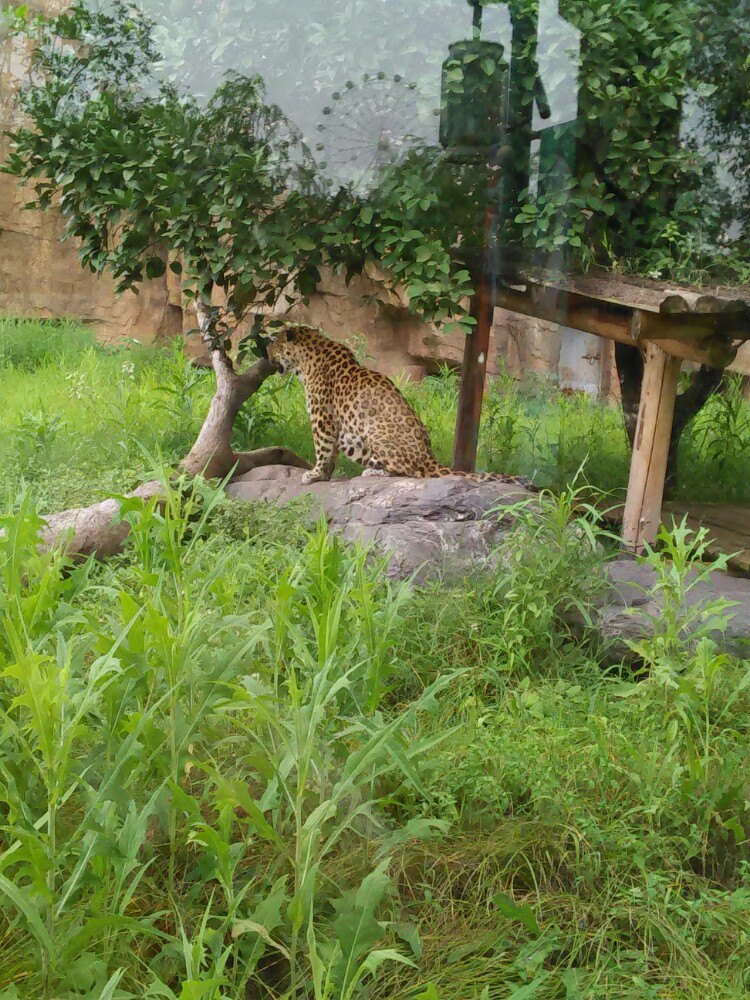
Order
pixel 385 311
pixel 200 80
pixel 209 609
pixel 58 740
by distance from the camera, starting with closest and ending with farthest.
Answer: pixel 58 740 < pixel 209 609 < pixel 200 80 < pixel 385 311

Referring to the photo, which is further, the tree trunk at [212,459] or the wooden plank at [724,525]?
the tree trunk at [212,459]

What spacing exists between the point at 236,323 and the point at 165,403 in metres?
0.46

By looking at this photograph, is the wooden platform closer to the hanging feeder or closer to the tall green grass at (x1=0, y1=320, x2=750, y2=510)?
the tall green grass at (x1=0, y1=320, x2=750, y2=510)

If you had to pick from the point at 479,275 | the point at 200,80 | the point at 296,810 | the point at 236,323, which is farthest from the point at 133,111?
the point at 296,810

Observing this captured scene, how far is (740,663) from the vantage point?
9.80 feet

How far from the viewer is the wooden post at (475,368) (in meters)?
3.61

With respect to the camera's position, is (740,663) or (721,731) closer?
(721,731)

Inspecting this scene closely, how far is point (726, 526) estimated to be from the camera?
11.8 ft

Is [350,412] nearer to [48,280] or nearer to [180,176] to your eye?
[180,176]

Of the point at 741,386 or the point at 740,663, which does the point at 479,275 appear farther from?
the point at 740,663

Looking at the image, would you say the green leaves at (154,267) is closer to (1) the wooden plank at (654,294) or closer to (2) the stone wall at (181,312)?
(2) the stone wall at (181,312)

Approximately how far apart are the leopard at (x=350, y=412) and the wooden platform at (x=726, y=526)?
87 centimetres

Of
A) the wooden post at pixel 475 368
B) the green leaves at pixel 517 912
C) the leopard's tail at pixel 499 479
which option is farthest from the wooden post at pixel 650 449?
the green leaves at pixel 517 912

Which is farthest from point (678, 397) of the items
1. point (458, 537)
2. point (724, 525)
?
point (458, 537)
